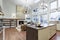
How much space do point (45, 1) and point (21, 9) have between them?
223 inches

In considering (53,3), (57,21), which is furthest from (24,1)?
(57,21)

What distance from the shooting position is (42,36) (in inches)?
147

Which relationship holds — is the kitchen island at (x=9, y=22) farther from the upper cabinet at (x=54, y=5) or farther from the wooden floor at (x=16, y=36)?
the upper cabinet at (x=54, y=5)

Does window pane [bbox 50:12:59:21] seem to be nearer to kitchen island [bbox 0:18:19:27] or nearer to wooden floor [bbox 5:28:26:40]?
wooden floor [bbox 5:28:26:40]

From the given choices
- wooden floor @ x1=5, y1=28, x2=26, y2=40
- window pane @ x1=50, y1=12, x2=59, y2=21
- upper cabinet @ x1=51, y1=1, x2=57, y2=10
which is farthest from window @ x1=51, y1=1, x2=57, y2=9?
wooden floor @ x1=5, y1=28, x2=26, y2=40

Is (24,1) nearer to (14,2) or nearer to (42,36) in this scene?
(14,2)

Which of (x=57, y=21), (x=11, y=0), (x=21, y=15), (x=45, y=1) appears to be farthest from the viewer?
(x=21, y=15)

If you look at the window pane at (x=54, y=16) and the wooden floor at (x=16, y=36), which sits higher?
the window pane at (x=54, y=16)

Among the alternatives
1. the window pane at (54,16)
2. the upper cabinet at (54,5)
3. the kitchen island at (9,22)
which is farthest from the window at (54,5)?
the kitchen island at (9,22)

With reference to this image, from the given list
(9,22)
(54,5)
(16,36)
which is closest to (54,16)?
(54,5)

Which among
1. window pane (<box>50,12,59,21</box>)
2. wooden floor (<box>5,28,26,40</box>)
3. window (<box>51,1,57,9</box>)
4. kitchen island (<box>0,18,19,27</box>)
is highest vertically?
window (<box>51,1,57,9</box>)

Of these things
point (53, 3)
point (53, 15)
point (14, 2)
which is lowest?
point (53, 15)

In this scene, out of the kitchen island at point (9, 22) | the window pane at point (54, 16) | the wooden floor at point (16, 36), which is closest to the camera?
the wooden floor at point (16, 36)

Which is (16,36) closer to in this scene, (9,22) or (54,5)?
(54,5)
